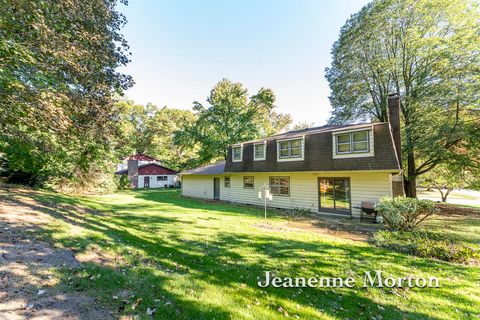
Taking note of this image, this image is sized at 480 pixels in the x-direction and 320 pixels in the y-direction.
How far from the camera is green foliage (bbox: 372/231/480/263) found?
226 inches

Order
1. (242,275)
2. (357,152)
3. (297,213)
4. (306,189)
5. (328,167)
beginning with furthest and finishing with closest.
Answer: (306,189)
(297,213)
(328,167)
(357,152)
(242,275)

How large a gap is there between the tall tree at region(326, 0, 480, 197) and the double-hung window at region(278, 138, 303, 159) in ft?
25.3

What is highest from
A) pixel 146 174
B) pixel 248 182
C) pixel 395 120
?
pixel 395 120

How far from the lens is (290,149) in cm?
1338

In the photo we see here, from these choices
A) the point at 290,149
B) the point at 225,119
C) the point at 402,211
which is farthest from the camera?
the point at 225,119

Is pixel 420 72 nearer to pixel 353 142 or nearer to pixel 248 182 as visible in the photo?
pixel 353 142

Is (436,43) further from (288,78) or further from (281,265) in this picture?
(281,265)

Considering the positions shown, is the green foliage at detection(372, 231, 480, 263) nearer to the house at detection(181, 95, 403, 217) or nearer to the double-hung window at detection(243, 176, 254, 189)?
the house at detection(181, 95, 403, 217)

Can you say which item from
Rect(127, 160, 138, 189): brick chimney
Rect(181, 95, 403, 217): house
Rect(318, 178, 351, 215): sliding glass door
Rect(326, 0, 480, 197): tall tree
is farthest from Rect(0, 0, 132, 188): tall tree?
Rect(127, 160, 138, 189): brick chimney

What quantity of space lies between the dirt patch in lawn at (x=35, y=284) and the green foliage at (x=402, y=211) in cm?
858

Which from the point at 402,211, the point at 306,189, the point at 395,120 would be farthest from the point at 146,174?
the point at 402,211

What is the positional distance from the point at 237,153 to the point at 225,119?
9960 millimetres

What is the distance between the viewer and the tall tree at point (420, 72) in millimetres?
13070

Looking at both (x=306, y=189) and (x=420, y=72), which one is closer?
(x=306, y=189)
